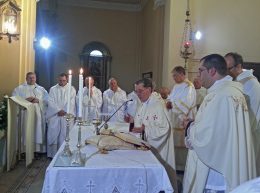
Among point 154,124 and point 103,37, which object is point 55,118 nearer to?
point 154,124

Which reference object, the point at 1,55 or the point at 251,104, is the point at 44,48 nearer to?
the point at 1,55

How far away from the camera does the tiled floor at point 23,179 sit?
511 centimetres

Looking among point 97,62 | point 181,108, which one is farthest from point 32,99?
point 97,62

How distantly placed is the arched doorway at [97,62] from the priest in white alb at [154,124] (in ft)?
33.3

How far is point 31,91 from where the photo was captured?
7555mm

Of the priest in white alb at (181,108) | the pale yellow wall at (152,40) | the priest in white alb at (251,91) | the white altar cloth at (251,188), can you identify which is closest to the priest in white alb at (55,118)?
the priest in white alb at (181,108)

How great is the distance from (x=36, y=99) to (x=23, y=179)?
86.1 inches

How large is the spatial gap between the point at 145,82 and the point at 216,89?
119cm

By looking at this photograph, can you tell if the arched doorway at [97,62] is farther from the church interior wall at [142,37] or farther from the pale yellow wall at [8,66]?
the pale yellow wall at [8,66]

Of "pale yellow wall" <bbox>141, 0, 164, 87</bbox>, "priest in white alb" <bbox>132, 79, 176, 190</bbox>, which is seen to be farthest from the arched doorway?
"priest in white alb" <bbox>132, 79, 176, 190</bbox>

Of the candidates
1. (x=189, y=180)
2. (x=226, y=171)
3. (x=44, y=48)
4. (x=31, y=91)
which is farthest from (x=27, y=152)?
(x=44, y=48)

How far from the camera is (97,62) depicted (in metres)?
14.3

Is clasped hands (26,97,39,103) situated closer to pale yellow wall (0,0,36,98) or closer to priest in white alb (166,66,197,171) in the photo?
pale yellow wall (0,0,36,98)

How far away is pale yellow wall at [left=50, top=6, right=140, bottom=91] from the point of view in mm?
13984
